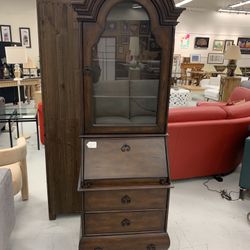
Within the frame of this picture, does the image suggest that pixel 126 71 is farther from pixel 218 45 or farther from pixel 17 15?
pixel 218 45

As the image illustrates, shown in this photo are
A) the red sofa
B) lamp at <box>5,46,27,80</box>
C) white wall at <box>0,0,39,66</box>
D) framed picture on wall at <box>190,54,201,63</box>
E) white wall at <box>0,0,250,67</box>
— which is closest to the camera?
the red sofa

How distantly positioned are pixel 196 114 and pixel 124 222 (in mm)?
1442

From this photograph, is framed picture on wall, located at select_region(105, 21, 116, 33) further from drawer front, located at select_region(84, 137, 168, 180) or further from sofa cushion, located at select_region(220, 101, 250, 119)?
sofa cushion, located at select_region(220, 101, 250, 119)

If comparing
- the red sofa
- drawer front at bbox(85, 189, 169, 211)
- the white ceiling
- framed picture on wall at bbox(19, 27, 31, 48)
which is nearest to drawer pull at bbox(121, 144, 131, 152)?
drawer front at bbox(85, 189, 169, 211)

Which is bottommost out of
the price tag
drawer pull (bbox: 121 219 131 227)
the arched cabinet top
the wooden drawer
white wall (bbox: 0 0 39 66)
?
the wooden drawer

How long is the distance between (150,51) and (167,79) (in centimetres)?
20

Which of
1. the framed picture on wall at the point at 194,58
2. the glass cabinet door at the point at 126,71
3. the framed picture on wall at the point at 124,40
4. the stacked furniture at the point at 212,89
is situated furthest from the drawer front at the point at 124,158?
the framed picture on wall at the point at 194,58

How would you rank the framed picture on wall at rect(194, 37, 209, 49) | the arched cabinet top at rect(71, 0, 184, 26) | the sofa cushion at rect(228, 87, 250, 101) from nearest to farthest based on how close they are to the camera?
1. the arched cabinet top at rect(71, 0, 184, 26)
2. the sofa cushion at rect(228, 87, 250, 101)
3. the framed picture on wall at rect(194, 37, 209, 49)

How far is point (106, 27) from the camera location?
4.87 ft

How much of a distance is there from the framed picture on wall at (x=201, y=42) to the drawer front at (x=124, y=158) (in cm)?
1014

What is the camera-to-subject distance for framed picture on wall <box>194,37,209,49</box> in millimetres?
10727

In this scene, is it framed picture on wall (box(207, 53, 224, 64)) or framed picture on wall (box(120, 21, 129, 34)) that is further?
framed picture on wall (box(207, 53, 224, 64))

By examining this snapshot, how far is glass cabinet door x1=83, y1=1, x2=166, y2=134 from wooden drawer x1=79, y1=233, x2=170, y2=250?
2.54ft

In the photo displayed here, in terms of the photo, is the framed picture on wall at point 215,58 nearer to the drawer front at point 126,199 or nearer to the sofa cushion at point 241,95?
the sofa cushion at point 241,95
